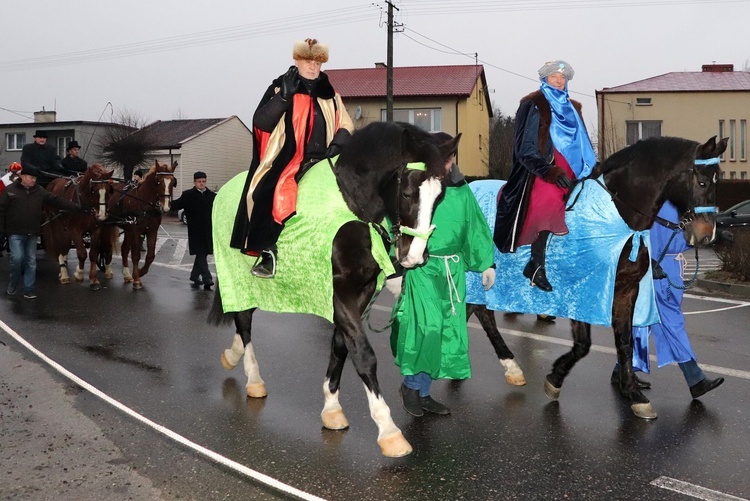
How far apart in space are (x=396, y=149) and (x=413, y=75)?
4168cm

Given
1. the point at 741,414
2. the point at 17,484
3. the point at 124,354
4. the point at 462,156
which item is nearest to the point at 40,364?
the point at 124,354

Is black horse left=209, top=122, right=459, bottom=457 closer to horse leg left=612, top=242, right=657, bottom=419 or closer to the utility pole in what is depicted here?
horse leg left=612, top=242, right=657, bottom=419

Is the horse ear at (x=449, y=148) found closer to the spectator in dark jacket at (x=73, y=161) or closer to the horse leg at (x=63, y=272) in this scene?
the horse leg at (x=63, y=272)

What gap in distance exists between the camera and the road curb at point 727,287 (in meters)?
12.3

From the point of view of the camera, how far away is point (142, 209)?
13.5 m

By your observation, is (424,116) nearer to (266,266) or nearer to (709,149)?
(709,149)

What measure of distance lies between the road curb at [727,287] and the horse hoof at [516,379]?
7.12 metres

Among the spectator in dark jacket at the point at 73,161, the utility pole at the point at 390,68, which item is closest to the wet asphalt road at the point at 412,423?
the spectator in dark jacket at the point at 73,161

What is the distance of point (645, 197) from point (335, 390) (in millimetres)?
2613

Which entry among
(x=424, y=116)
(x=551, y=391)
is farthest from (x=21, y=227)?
(x=424, y=116)

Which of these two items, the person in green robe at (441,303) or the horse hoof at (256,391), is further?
the horse hoof at (256,391)

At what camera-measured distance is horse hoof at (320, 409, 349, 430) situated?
539cm

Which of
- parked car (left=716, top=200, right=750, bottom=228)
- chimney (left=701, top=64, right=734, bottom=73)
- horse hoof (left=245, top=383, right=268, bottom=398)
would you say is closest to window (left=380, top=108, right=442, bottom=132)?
chimney (left=701, top=64, right=734, bottom=73)

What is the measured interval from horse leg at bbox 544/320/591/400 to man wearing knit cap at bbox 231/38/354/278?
229 cm
